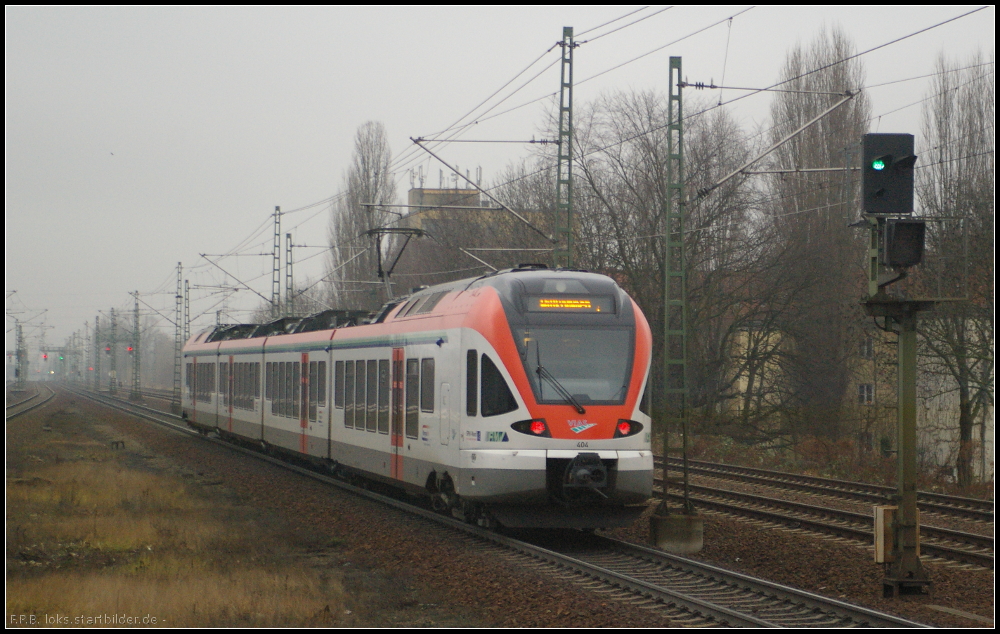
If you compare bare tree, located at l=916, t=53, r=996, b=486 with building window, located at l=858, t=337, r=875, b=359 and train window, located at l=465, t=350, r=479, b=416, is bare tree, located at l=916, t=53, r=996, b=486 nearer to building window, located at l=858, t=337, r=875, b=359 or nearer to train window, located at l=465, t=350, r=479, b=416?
building window, located at l=858, t=337, r=875, b=359

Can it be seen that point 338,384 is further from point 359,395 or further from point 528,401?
point 528,401

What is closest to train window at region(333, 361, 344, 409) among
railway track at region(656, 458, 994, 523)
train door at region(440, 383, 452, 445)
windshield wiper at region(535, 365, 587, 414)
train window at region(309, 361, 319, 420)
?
train window at region(309, 361, 319, 420)

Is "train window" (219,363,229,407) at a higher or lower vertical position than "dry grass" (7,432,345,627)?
higher

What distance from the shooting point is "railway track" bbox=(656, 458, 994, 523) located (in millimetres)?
16984

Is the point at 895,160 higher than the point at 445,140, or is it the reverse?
the point at 445,140

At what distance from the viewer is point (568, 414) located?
41.2 ft

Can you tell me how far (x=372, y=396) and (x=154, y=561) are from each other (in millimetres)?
6343

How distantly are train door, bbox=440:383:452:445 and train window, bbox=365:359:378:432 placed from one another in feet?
11.7

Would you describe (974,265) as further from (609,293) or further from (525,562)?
(525,562)

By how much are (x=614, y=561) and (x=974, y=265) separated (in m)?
15.3

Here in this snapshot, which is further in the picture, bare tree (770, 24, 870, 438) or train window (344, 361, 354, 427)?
bare tree (770, 24, 870, 438)

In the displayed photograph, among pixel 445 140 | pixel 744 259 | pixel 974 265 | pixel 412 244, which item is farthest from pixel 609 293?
pixel 412 244

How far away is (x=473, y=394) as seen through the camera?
509 inches

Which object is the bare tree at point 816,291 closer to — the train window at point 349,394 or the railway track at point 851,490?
the railway track at point 851,490
